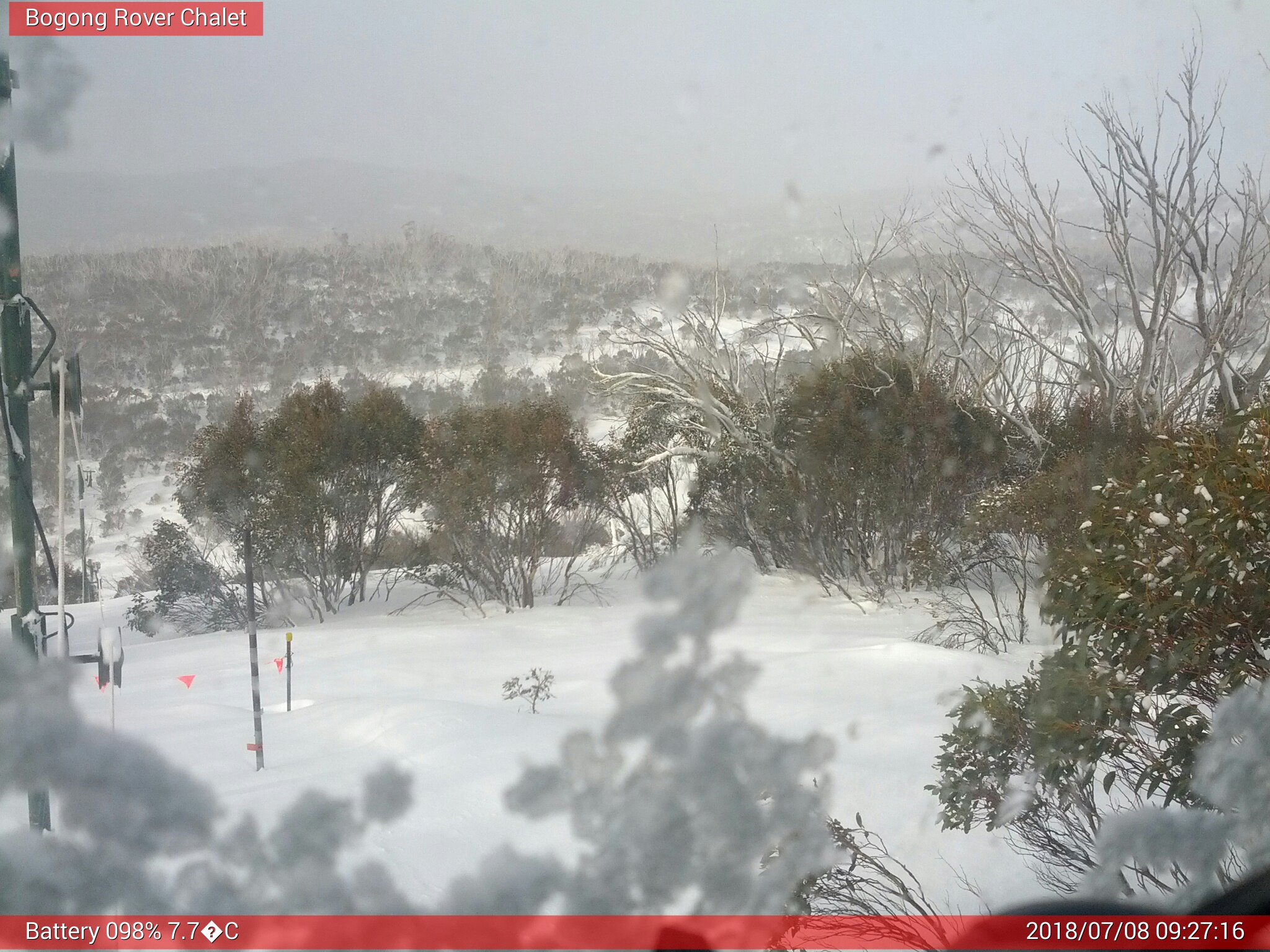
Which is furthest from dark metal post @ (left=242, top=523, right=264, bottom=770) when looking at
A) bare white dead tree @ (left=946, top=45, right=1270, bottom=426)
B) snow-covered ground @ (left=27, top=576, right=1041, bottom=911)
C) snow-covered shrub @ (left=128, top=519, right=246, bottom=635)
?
bare white dead tree @ (left=946, top=45, right=1270, bottom=426)

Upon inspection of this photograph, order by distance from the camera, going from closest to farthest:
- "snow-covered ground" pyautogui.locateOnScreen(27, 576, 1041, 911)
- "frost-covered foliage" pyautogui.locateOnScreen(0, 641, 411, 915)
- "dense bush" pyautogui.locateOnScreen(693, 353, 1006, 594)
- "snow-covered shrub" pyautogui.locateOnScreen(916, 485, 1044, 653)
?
"frost-covered foliage" pyautogui.locateOnScreen(0, 641, 411, 915), "snow-covered ground" pyautogui.locateOnScreen(27, 576, 1041, 911), "dense bush" pyautogui.locateOnScreen(693, 353, 1006, 594), "snow-covered shrub" pyautogui.locateOnScreen(916, 485, 1044, 653)

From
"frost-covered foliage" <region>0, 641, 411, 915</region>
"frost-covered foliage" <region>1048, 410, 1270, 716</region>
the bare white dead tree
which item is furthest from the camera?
the bare white dead tree

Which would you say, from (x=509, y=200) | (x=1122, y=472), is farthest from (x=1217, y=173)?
(x=509, y=200)

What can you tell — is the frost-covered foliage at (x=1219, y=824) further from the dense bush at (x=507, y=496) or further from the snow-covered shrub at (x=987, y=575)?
the dense bush at (x=507, y=496)

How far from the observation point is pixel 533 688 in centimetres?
158

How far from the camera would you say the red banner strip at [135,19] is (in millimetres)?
1166

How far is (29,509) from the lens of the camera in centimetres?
112

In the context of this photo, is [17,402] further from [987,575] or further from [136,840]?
[987,575]

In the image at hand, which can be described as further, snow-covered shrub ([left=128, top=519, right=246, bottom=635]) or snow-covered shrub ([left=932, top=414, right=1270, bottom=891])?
snow-covered shrub ([left=932, top=414, right=1270, bottom=891])

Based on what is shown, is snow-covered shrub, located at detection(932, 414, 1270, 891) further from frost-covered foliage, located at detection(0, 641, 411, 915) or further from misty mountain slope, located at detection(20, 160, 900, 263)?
frost-covered foliage, located at detection(0, 641, 411, 915)

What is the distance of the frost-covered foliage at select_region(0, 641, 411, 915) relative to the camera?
108cm

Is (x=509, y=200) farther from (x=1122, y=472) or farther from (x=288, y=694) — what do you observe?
(x=1122, y=472)

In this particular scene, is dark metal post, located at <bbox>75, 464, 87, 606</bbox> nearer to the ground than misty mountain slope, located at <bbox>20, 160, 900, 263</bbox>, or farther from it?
nearer to the ground

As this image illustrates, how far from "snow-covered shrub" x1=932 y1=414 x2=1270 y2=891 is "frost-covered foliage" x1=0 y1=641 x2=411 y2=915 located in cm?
113
